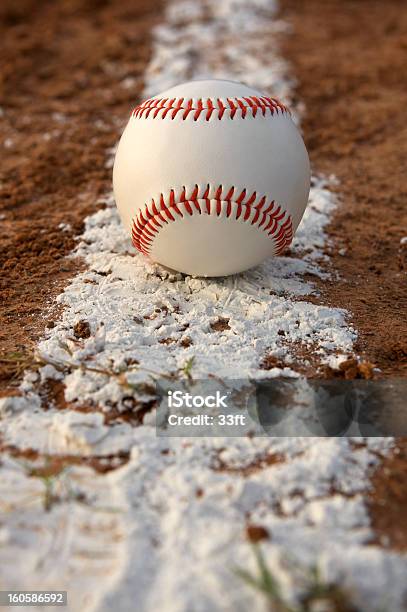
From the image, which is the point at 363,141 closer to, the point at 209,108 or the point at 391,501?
the point at 209,108

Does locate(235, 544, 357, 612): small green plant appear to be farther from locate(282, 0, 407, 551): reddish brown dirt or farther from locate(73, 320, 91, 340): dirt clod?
locate(73, 320, 91, 340): dirt clod

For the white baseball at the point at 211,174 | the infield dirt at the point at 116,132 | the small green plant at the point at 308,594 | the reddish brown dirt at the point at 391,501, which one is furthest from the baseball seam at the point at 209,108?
the small green plant at the point at 308,594

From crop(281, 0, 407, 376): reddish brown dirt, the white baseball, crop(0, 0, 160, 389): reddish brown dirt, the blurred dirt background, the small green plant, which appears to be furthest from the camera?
crop(0, 0, 160, 389): reddish brown dirt

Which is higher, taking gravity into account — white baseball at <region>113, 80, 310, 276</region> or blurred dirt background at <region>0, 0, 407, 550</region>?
white baseball at <region>113, 80, 310, 276</region>

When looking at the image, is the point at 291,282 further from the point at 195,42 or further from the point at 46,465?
the point at 195,42

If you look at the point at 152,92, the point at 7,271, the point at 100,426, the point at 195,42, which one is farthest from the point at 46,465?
the point at 195,42

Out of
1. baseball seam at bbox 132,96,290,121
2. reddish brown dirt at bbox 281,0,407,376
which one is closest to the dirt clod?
baseball seam at bbox 132,96,290,121
